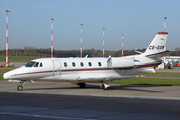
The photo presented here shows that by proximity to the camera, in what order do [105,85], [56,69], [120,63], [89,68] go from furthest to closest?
1. [120,63]
2. [89,68]
3. [105,85]
4. [56,69]

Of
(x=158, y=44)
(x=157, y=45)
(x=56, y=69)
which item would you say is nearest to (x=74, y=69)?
(x=56, y=69)

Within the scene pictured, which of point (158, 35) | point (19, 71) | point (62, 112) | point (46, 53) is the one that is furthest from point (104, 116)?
point (46, 53)

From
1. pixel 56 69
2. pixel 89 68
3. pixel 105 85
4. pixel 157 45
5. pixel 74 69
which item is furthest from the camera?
pixel 157 45

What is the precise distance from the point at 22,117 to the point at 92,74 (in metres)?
14.3

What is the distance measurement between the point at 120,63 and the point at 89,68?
2.98 meters

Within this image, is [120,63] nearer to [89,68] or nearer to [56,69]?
[89,68]

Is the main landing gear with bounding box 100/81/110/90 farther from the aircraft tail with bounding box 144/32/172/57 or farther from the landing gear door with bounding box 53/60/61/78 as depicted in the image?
the aircraft tail with bounding box 144/32/172/57

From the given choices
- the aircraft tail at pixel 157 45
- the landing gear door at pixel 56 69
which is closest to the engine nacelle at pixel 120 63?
the aircraft tail at pixel 157 45

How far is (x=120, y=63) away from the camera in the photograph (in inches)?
1006

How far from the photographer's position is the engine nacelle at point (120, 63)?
83.6ft

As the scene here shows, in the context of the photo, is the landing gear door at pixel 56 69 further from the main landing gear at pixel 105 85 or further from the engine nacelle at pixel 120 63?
the engine nacelle at pixel 120 63

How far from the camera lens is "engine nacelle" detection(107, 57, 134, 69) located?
25.5m

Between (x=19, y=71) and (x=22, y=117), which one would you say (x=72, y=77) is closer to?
(x=19, y=71)

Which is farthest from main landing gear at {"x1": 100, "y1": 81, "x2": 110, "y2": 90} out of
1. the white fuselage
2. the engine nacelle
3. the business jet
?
the engine nacelle
